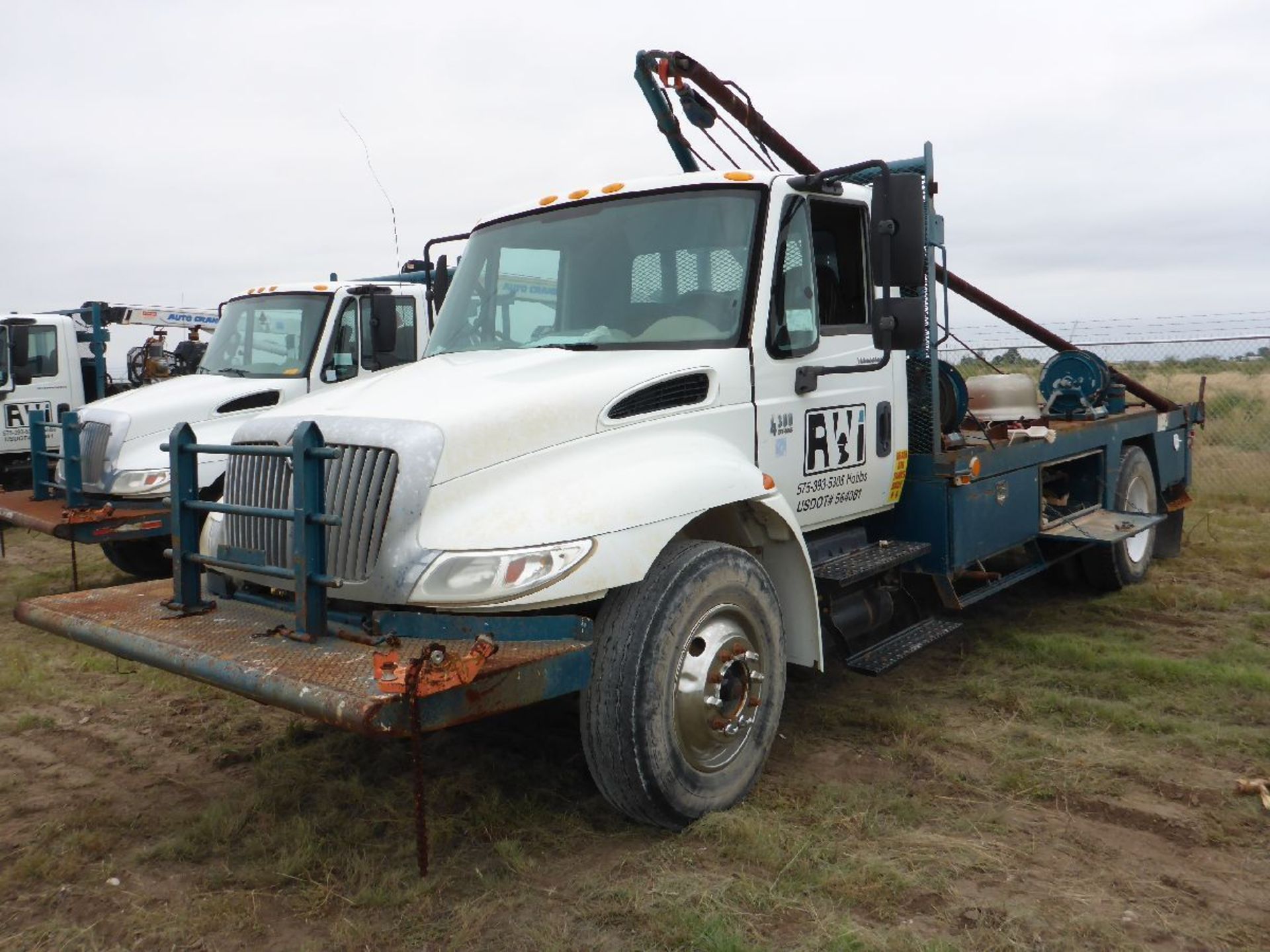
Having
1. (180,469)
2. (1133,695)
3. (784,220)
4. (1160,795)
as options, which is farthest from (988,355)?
(180,469)

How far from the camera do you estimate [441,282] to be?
595 cm

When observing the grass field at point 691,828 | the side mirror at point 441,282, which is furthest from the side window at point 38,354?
the side mirror at point 441,282

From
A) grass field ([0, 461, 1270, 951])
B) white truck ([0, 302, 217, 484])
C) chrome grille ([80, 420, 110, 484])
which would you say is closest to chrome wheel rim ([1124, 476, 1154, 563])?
grass field ([0, 461, 1270, 951])

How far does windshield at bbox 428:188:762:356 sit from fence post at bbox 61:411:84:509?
4.04 m

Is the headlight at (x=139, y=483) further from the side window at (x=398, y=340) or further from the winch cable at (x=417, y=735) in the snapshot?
the winch cable at (x=417, y=735)

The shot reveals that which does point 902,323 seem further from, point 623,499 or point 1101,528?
point 1101,528

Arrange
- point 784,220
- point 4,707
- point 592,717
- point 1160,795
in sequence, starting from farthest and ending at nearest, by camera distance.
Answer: point 4,707, point 784,220, point 1160,795, point 592,717

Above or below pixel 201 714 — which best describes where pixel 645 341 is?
above

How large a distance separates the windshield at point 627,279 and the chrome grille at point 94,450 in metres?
4.26

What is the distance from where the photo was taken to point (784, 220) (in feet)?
15.0

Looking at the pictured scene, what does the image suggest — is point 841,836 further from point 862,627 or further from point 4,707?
point 4,707

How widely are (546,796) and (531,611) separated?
3.23ft

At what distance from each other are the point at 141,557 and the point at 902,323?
692cm

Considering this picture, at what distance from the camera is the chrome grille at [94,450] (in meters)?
7.92
